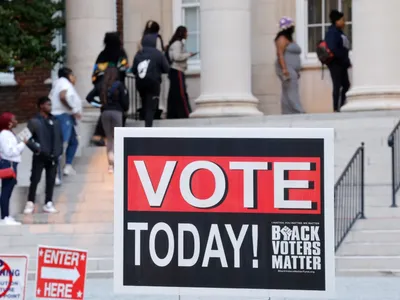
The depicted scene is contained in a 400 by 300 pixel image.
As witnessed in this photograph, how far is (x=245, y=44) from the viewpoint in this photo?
2103 cm

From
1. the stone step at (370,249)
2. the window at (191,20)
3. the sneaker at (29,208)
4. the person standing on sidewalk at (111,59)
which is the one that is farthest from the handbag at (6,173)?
the window at (191,20)

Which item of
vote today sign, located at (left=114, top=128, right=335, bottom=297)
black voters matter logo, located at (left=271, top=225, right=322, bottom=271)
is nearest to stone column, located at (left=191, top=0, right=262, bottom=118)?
vote today sign, located at (left=114, top=128, right=335, bottom=297)

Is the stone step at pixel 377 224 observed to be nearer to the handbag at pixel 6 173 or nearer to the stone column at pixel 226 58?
the handbag at pixel 6 173

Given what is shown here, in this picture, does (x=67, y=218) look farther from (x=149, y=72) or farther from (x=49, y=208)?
(x=149, y=72)

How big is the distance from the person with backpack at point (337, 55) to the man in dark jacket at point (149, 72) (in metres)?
3.00

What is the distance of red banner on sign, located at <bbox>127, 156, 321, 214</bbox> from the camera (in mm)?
7055

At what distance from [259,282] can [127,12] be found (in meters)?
17.7

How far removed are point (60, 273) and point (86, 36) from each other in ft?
44.8

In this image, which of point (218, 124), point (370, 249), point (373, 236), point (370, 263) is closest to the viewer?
point (370, 263)

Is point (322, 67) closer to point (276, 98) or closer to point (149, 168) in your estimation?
point (276, 98)

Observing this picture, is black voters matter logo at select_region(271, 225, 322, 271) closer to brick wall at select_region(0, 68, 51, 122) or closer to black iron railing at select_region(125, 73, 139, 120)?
black iron railing at select_region(125, 73, 139, 120)

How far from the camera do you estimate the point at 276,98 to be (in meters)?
23.0

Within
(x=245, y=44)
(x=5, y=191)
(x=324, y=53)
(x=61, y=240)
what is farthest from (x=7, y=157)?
(x=324, y=53)

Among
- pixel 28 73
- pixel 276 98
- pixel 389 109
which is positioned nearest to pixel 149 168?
pixel 389 109
